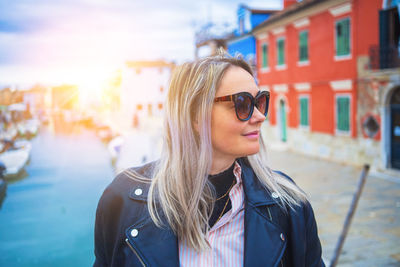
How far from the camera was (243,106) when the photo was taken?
58.5 inches

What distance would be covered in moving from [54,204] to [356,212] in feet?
19.7

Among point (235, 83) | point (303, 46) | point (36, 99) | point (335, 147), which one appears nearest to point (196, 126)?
point (235, 83)

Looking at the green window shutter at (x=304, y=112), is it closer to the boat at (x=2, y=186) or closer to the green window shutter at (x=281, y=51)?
the green window shutter at (x=281, y=51)

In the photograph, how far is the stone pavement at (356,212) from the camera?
5.44 m

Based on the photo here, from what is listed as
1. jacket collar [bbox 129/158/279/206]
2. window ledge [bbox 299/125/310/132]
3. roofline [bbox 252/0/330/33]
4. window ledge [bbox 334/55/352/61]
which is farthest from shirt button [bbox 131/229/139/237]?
window ledge [bbox 299/125/310/132]

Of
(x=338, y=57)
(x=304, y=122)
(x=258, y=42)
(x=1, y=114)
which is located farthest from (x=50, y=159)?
(x=258, y=42)

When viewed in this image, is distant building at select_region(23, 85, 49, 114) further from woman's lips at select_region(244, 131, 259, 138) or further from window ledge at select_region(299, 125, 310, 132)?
window ledge at select_region(299, 125, 310, 132)

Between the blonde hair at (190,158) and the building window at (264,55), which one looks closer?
the blonde hair at (190,158)

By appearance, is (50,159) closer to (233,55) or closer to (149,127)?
(149,127)

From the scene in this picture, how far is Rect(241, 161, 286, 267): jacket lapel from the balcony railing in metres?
10.0

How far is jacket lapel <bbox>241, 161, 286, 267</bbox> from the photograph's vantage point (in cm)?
143

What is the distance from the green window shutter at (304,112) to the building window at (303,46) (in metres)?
1.47

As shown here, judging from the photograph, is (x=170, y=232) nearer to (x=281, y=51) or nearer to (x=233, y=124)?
(x=233, y=124)

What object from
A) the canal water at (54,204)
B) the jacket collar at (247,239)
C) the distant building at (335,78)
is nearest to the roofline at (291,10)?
the distant building at (335,78)
